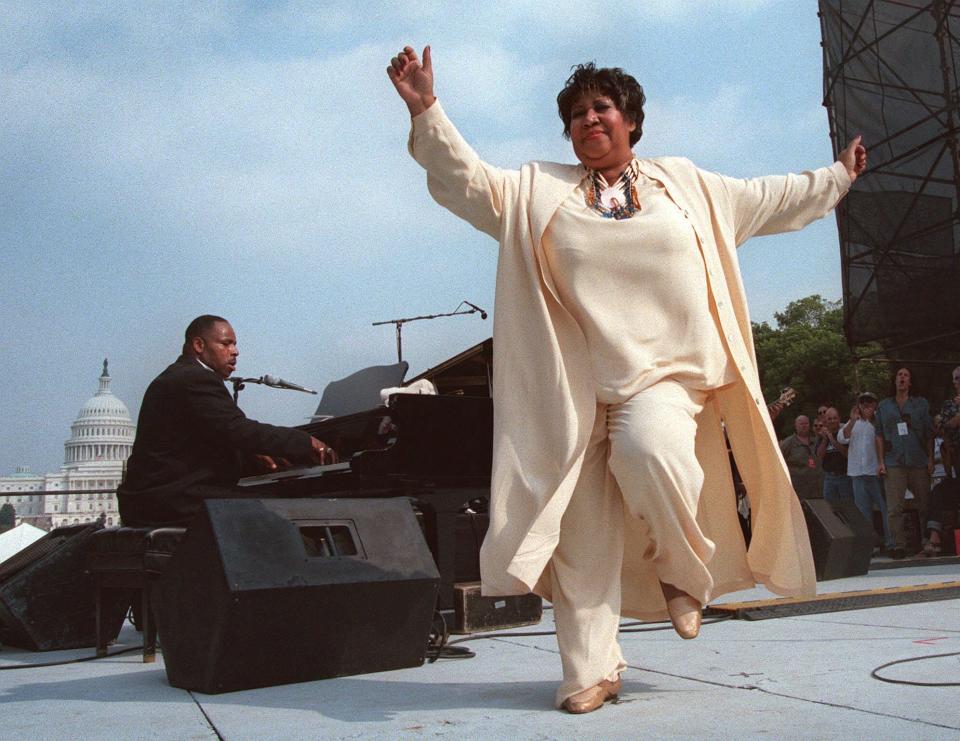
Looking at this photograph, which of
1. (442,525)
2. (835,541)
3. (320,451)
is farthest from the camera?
(835,541)

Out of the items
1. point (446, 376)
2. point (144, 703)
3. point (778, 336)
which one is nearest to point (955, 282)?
point (446, 376)

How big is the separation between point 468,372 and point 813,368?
4648 cm

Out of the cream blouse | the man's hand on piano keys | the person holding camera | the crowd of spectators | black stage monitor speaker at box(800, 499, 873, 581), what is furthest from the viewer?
the person holding camera

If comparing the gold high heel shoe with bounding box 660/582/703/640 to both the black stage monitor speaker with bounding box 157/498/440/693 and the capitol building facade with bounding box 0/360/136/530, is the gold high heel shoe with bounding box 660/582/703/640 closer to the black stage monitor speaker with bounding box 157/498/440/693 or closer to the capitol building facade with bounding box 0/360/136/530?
the black stage monitor speaker with bounding box 157/498/440/693

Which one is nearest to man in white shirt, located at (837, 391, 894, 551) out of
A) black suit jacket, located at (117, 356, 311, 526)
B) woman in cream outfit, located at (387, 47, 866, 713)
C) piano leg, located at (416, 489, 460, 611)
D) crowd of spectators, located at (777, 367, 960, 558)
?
crowd of spectators, located at (777, 367, 960, 558)

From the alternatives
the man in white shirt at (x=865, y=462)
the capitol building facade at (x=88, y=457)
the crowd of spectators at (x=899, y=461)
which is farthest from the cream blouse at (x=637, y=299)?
the capitol building facade at (x=88, y=457)

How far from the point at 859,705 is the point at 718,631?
2.00 meters

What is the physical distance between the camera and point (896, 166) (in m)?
15.5

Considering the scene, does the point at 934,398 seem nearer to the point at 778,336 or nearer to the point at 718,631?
the point at 718,631

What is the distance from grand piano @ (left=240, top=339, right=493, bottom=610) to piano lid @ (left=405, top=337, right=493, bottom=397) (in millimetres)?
1104

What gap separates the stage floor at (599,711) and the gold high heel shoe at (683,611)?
0.67ft

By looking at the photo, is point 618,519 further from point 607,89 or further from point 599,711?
point 607,89

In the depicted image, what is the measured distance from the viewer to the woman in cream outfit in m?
2.83

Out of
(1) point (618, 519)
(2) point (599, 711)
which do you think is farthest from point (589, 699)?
(1) point (618, 519)
